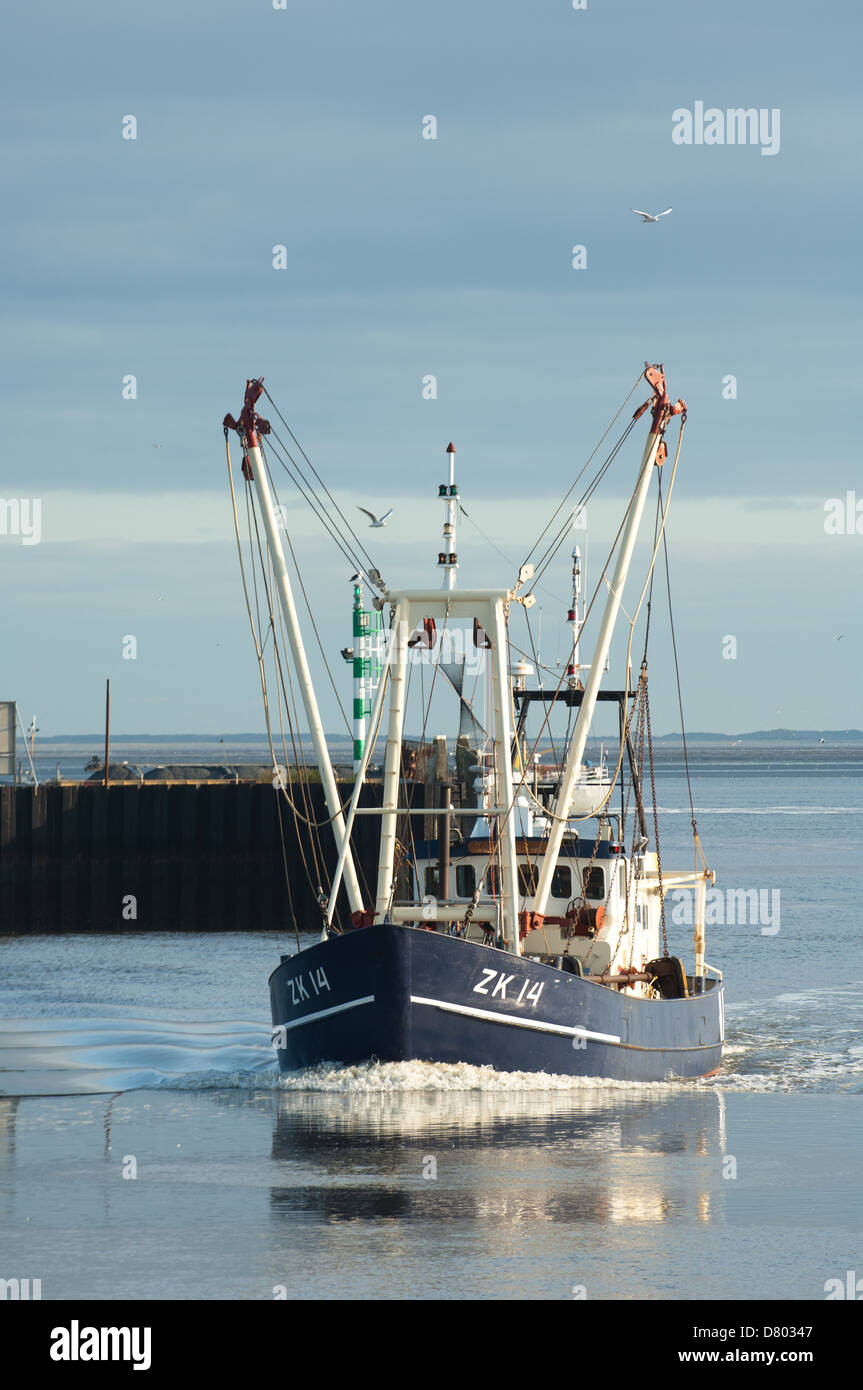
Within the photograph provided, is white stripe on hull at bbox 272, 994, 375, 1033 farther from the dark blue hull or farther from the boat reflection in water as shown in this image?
the boat reflection in water

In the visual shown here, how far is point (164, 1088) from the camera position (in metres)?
23.7

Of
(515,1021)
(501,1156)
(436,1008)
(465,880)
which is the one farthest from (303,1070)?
(465,880)

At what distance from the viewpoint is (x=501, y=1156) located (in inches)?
725

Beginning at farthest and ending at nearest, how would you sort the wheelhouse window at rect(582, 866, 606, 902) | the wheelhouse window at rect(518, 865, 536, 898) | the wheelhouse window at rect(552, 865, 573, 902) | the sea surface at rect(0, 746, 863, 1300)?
the wheelhouse window at rect(552, 865, 573, 902)
the wheelhouse window at rect(582, 866, 606, 902)
the wheelhouse window at rect(518, 865, 536, 898)
the sea surface at rect(0, 746, 863, 1300)

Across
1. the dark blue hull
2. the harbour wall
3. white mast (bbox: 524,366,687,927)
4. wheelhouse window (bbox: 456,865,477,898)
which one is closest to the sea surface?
the dark blue hull

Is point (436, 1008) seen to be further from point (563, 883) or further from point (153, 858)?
point (153, 858)

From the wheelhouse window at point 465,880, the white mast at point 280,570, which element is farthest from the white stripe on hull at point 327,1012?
the wheelhouse window at point 465,880

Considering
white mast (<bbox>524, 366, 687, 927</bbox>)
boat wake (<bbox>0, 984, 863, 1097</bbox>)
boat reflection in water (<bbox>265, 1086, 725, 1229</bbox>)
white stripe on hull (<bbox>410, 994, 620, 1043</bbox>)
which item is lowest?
boat wake (<bbox>0, 984, 863, 1097</bbox>)

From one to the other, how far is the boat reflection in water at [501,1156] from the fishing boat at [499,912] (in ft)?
2.13

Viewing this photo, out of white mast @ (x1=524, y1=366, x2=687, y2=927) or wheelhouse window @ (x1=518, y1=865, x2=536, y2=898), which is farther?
wheelhouse window @ (x1=518, y1=865, x2=536, y2=898)

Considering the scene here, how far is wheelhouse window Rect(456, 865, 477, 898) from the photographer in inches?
1015

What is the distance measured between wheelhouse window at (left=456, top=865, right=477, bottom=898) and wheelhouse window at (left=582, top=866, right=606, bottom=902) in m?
1.74
